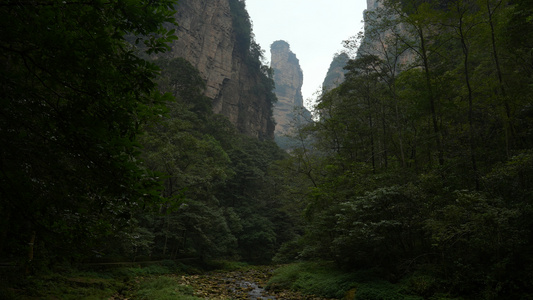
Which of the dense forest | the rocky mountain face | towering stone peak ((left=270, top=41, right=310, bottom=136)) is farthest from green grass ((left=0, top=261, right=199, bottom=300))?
towering stone peak ((left=270, top=41, right=310, bottom=136))

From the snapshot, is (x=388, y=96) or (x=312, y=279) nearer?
(x=312, y=279)

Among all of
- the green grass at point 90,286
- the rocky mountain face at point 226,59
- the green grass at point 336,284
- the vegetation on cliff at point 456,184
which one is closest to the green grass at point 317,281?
the green grass at point 336,284

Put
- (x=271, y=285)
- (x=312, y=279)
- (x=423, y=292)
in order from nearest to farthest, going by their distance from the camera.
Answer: (x=423, y=292) → (x=312, y=279) → (x=271, y=285)

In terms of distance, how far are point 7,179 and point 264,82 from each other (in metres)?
52.8

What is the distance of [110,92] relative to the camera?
2.97 m

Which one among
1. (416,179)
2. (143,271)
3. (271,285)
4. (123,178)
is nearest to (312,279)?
(271,285)

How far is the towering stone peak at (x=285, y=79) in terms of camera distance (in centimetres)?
11271

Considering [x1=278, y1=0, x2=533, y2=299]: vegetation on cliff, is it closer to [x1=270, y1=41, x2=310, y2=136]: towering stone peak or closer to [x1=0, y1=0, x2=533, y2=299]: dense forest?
[x1=0, y1=0, x2=533, y2=299]: dense forest

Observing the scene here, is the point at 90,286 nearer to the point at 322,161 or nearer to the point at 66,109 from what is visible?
the point at 66,109

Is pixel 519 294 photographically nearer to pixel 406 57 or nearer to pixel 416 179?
pixel 416 179

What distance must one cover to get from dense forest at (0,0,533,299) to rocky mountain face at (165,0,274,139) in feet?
59.2

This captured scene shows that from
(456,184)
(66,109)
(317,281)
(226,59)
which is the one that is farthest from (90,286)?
(226,59)

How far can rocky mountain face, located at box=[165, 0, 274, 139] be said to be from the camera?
38.6m

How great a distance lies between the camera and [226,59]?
146 ft
